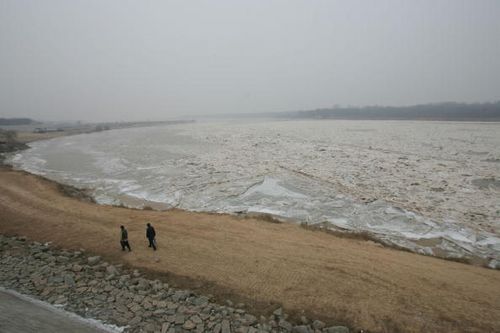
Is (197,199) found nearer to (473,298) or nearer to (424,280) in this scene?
(424,280)

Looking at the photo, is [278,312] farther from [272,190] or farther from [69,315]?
[272,190]

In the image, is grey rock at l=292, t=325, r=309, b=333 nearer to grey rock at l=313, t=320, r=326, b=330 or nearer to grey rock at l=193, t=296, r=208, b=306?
grey rock at l=313, t=320, r=326, b=330

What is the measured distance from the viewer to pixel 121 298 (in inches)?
266

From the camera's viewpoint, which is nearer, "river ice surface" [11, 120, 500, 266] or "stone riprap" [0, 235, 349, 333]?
"stone riprap" [0, 235, 349, 333]

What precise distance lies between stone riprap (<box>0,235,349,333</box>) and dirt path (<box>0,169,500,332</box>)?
399 mm

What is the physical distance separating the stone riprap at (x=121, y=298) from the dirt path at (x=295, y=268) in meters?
0.40

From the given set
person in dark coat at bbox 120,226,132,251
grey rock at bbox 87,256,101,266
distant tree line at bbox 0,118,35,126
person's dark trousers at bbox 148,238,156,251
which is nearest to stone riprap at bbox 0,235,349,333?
grey rock at bbox 87,256,101,266

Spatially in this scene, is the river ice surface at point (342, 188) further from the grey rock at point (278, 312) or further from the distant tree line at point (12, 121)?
the distant tree line at point (12, 121)

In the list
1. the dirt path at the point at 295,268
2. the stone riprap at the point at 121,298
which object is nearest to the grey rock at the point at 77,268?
the stone riprap at the point at 121,298

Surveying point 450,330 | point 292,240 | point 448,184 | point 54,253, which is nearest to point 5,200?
point 54,253

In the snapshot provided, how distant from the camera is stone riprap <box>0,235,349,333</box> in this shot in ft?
19.4

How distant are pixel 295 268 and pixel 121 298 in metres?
4.56

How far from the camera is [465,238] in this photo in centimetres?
1086

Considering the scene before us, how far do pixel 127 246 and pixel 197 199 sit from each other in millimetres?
7145
